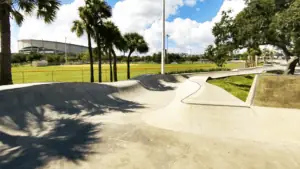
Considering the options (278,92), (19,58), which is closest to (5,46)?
(278,92)

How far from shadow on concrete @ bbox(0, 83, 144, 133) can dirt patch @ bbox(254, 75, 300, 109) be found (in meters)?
5.79

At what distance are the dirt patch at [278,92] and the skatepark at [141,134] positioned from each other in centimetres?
53

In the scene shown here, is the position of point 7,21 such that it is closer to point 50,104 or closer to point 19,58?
point 50,104

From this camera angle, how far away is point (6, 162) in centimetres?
532

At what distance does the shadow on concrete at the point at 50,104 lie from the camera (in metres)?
8.31

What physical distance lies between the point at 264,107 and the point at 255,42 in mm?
8892

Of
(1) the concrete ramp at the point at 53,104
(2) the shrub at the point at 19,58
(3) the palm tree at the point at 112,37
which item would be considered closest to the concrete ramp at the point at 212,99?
(1) the concrete ramp at the point at 53,104

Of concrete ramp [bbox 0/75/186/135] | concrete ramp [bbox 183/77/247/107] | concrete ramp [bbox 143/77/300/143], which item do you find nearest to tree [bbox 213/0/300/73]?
concrete ramp [bbox 183/77/247/107]

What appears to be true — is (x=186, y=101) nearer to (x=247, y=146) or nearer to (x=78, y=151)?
(x=247, y=146)

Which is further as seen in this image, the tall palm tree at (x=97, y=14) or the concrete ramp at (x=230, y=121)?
the tall palm tree at (x=97, y=14)

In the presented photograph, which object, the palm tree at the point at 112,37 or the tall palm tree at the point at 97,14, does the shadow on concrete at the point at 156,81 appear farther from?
the tall palm tree at the point at 97,14

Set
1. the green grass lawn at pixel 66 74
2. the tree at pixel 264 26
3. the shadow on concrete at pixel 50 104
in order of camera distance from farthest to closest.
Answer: the green grass lawn at pixel 66 74 < the tree at pixel 264 26 < the shadow on concrete at pixel 50 104

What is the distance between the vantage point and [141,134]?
7098mm

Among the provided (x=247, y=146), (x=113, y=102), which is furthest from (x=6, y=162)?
(x=113, y=102)
